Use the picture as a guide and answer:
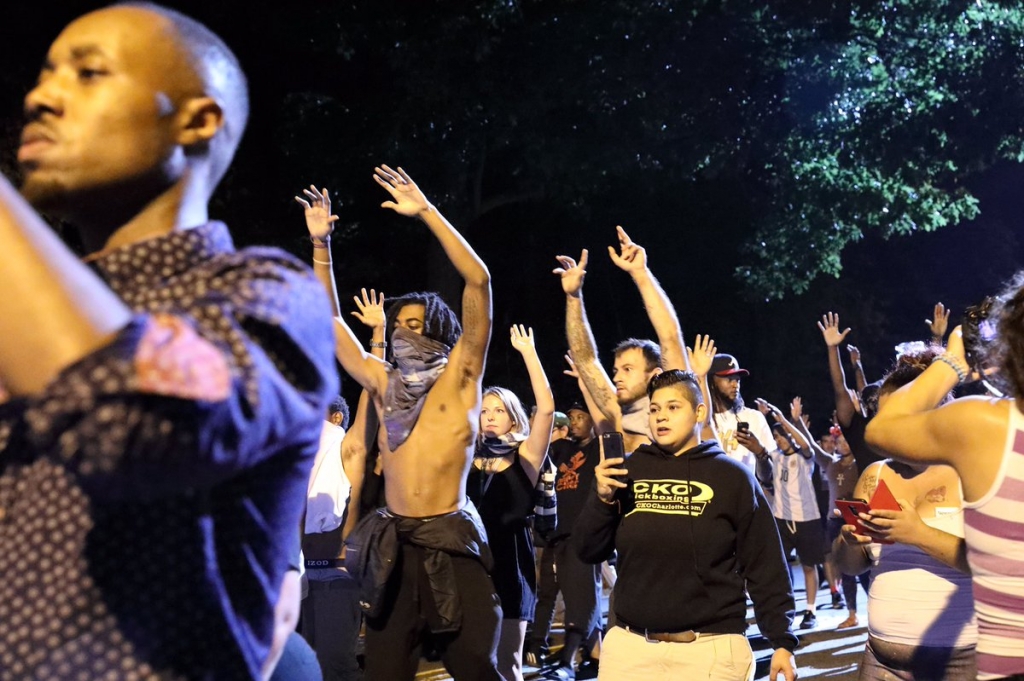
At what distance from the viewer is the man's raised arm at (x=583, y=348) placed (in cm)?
699

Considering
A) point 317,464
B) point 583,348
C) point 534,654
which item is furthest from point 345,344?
point 534,654

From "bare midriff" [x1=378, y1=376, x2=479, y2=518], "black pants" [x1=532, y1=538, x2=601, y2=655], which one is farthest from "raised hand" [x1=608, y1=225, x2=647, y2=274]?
"black pants" [x1=532, y1=538, x2=601, y2=655]

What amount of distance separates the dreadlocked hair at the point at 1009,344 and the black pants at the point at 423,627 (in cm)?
318

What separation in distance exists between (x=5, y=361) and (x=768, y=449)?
1024 cm

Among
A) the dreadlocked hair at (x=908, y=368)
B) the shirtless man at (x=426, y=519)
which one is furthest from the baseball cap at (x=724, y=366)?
the shirtless man at (x=426, y=519)

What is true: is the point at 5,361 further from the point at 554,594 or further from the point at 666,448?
the point at 554,594

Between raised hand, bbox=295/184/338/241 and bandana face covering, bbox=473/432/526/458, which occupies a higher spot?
raised hand, bbox=295/184/338/241

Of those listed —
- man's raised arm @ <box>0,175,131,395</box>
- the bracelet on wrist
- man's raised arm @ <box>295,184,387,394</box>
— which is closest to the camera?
man's raised arm @ <box>0,175,131,395</box>

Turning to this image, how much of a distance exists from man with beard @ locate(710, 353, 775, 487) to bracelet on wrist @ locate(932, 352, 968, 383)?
5818 millimetres

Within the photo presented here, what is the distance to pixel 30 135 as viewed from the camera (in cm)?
158

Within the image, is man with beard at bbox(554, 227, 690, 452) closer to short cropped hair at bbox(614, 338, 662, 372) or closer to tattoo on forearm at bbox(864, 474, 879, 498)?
short cropped hair at bbox(614, 338, 662, 372)

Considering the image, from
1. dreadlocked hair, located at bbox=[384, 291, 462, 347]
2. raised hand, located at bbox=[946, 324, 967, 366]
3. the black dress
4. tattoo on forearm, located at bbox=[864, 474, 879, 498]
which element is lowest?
the black dress

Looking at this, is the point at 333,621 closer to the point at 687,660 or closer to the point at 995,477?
the point at 687,660

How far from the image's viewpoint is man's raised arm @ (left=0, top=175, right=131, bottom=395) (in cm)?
124
